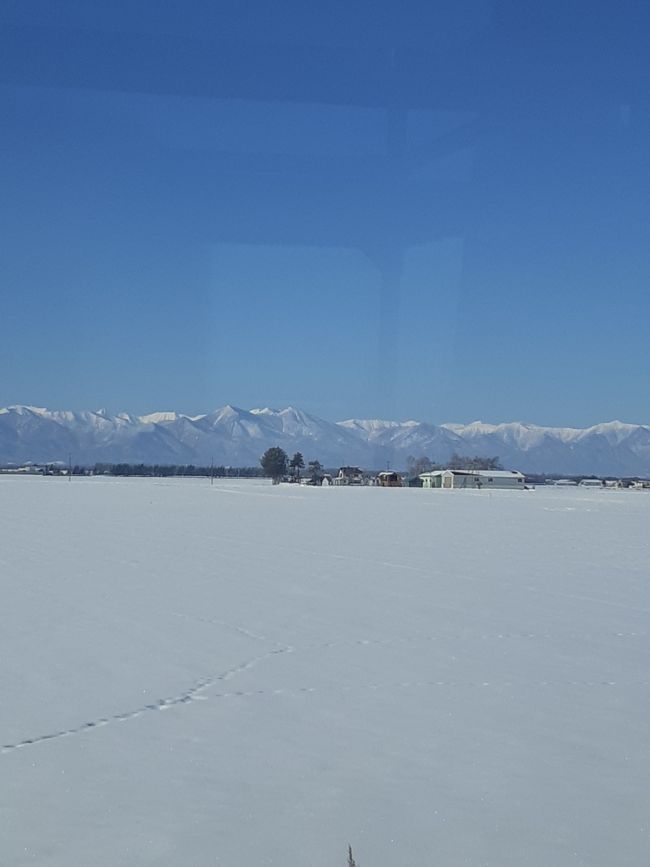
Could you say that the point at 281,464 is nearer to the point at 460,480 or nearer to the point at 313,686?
the point at 460,480

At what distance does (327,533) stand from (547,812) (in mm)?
13390

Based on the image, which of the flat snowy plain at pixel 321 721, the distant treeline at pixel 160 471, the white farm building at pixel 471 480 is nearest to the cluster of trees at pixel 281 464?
the white farm building at pixel 471 480

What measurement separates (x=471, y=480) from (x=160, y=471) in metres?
58.4

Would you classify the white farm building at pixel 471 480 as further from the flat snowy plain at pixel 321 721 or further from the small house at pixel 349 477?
the flat snowy plain at pixel 321 721

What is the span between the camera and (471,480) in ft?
257

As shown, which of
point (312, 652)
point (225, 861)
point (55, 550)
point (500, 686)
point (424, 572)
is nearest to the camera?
point (225, 861)

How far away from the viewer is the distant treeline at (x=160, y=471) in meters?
120

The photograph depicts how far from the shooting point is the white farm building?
78.0 meters

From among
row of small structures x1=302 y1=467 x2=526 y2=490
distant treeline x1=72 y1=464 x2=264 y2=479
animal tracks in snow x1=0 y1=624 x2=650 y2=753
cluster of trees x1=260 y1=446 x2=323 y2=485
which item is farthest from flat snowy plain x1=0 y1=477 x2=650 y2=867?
distant treeline x1=72 y1=464 x2=264 y2=479

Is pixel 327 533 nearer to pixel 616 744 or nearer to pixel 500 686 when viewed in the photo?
pixel 500 686

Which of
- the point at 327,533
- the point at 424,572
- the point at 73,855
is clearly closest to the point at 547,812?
the point at 73,855

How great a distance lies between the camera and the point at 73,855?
2.76m

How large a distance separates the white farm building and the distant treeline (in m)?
40.7

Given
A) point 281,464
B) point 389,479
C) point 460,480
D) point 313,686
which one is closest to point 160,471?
point 281,464
